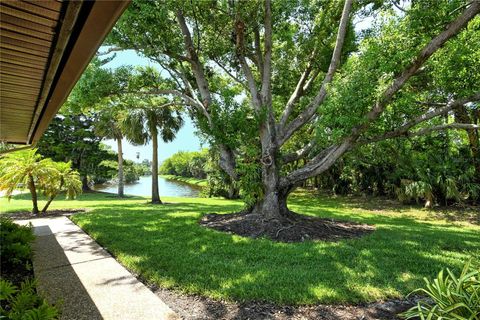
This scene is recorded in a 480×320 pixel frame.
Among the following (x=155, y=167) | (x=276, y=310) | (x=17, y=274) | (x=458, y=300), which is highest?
(x=155, y=167)

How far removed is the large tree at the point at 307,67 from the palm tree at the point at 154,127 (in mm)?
7675

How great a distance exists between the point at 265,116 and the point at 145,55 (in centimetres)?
404

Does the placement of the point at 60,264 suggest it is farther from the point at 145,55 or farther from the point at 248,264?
the point at 145,55

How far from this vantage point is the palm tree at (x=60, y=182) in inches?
409

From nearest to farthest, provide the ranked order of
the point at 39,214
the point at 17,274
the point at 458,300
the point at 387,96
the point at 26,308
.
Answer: the point at 26,308
the point at 458,300
the point at 17,274
the point at 387,96
the point at 39,214

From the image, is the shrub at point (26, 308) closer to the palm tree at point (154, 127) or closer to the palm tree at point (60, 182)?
the palm tree at point (60, 182)

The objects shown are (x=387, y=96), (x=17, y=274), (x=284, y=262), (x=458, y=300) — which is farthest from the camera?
(x=387, y=96)

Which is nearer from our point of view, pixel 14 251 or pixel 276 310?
pixel 276 310

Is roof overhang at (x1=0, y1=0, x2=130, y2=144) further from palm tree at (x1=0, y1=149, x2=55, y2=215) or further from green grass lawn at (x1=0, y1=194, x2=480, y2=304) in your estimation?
palm tree at (x1=0, y1=149, x2=55, y2=215)

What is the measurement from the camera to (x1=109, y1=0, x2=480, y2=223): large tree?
621 cm

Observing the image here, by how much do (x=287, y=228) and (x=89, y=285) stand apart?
4619mm

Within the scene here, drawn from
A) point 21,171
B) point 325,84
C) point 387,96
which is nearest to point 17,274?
point 21,171

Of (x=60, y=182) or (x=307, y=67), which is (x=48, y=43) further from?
(x=60, y=182)

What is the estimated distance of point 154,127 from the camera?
18469mm
